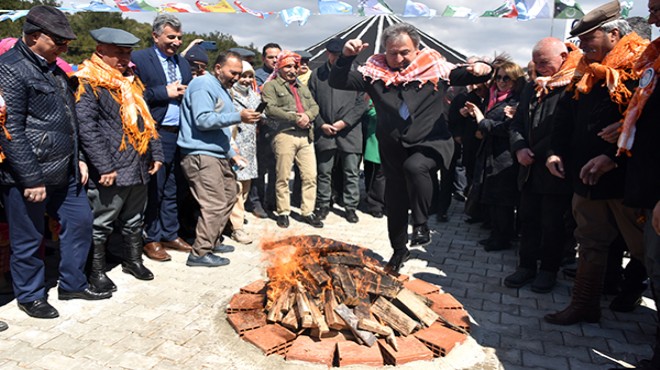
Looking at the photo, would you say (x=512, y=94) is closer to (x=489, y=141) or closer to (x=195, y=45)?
(x=489, y=141)

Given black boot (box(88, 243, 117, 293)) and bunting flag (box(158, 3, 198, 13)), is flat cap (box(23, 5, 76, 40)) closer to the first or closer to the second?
black boot (box(88, 243, 117, 293))

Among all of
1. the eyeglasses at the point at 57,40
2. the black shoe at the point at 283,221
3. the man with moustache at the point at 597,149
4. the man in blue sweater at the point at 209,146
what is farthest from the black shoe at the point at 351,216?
the eyeglasses at the point at 57,40

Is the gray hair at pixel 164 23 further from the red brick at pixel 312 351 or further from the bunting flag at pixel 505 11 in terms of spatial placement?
the bunting flag at pixel 505 11

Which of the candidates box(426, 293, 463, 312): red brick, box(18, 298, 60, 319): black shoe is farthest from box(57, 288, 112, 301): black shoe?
box(426, 293, 463, 312): red brick

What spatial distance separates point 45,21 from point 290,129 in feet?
12.0

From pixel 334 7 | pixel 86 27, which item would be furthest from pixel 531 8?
pixel 86 27

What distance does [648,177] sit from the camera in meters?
2.86

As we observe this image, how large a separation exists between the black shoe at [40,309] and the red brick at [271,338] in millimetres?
1591

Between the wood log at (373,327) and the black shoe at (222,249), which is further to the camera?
the black shoe at (222,249)

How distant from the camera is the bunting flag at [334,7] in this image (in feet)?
40.6

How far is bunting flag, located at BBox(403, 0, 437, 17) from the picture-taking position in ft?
41.4

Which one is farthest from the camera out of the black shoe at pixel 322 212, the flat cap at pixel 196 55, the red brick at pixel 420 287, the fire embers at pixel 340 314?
the black shoe at pixel 322 212

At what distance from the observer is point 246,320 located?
12.0ft

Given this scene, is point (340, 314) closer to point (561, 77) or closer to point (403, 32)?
point (403, 32)
